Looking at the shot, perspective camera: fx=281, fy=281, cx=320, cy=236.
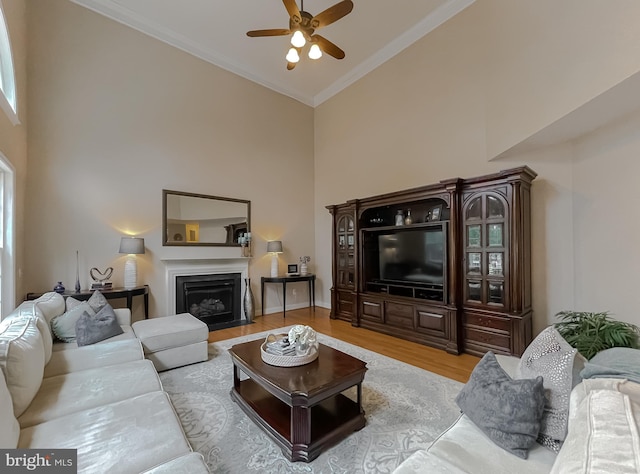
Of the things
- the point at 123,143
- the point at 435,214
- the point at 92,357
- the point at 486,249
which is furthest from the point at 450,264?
the point at 123,143

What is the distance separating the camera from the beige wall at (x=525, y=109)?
2.48 m

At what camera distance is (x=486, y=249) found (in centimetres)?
337

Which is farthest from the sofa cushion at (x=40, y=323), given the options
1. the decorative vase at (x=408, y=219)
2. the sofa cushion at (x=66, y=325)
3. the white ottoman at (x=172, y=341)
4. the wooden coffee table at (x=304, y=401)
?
the decorative vase at (x=408, y=219)

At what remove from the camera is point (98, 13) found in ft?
13.1

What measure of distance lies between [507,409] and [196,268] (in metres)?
4.53

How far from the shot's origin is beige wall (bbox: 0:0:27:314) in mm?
2771

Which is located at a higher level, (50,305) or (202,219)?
(202,219)

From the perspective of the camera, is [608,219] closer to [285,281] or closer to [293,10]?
[293,10]

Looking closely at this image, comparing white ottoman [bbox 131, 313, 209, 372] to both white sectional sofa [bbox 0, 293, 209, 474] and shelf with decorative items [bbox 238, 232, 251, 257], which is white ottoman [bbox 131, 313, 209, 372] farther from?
shelf with decorative items [bbox 238, 232, 251, 257]

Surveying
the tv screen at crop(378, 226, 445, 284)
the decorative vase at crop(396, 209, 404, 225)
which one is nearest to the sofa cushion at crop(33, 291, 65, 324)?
the tv screen at crop(378, 226, 445, 284)

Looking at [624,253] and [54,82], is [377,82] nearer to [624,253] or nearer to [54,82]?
[624,253]

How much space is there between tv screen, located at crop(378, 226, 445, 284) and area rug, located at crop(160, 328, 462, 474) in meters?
1.49

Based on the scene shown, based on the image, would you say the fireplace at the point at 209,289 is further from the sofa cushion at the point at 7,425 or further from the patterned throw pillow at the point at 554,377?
the patterned throw pillow at the point at 554,377

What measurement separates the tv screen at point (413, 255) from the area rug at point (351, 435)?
1.49m
